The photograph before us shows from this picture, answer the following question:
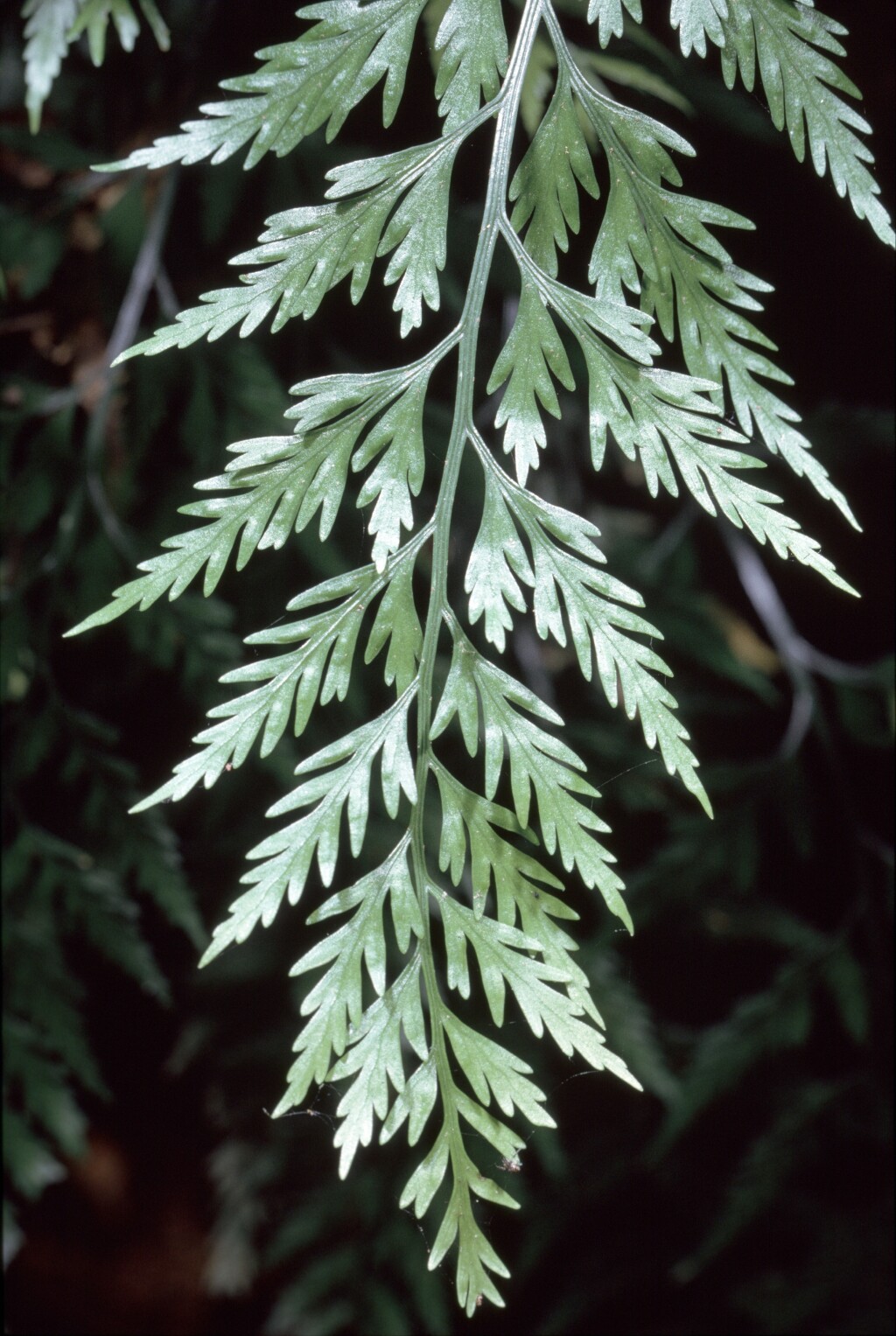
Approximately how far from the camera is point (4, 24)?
6.43ft

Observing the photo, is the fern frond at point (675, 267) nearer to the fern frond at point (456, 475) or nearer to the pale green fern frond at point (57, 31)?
the fern frond at point (456, 475)

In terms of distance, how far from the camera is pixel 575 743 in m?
2.04

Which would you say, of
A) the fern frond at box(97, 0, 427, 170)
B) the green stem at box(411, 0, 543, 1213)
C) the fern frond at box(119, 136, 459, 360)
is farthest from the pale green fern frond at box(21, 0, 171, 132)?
the green stem at box(411, 0, 543, 1213)

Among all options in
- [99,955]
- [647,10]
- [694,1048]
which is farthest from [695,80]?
[99,955]

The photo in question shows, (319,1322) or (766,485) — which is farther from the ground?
(766,485)

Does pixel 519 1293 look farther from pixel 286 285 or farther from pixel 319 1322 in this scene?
pixel 286 285

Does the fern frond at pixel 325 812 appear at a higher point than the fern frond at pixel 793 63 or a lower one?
lower

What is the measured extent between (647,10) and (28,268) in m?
1.23

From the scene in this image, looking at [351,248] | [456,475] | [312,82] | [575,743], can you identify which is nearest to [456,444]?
[456,475]

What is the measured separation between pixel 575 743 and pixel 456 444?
1104mm

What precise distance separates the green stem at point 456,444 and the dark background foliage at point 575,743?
672 millimetres

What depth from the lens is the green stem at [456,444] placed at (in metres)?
1.02

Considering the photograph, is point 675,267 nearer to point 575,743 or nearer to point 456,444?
point 456,444

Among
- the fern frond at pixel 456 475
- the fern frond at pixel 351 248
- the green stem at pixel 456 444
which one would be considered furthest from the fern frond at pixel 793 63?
the fern frond at pixel 351 248
